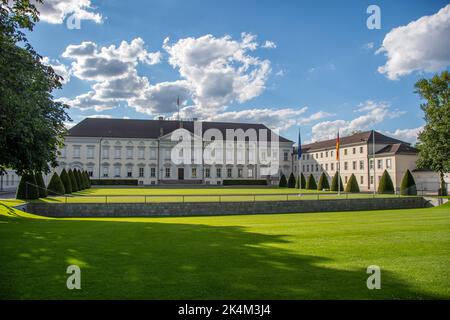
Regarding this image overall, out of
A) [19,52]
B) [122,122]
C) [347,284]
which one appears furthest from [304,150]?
[347,284]

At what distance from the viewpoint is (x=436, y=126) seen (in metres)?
35.5

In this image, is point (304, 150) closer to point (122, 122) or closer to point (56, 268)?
point (122, 122)

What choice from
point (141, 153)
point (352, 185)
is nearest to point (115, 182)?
point (141, 153)

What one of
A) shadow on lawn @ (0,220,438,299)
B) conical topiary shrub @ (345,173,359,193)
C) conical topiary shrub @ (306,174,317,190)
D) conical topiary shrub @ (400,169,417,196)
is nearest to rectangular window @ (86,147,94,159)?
conical topiary shrub @ (306,174,317,190)

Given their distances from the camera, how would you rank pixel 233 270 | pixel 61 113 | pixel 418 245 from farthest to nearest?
pixel 61 113 → pixel 418 245 → pixel 233 270

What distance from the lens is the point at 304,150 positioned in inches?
2916

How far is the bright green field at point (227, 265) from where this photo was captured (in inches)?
205

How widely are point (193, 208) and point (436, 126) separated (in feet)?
89.9

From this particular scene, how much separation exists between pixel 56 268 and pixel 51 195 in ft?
90.1

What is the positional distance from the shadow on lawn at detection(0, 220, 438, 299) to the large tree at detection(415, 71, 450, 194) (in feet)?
104

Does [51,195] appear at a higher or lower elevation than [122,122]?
lower

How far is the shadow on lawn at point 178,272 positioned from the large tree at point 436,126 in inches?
1246

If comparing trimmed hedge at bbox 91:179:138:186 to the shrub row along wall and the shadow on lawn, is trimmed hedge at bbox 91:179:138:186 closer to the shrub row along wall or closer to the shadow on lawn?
the shrub row along wall

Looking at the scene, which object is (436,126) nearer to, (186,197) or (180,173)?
(186,197)
